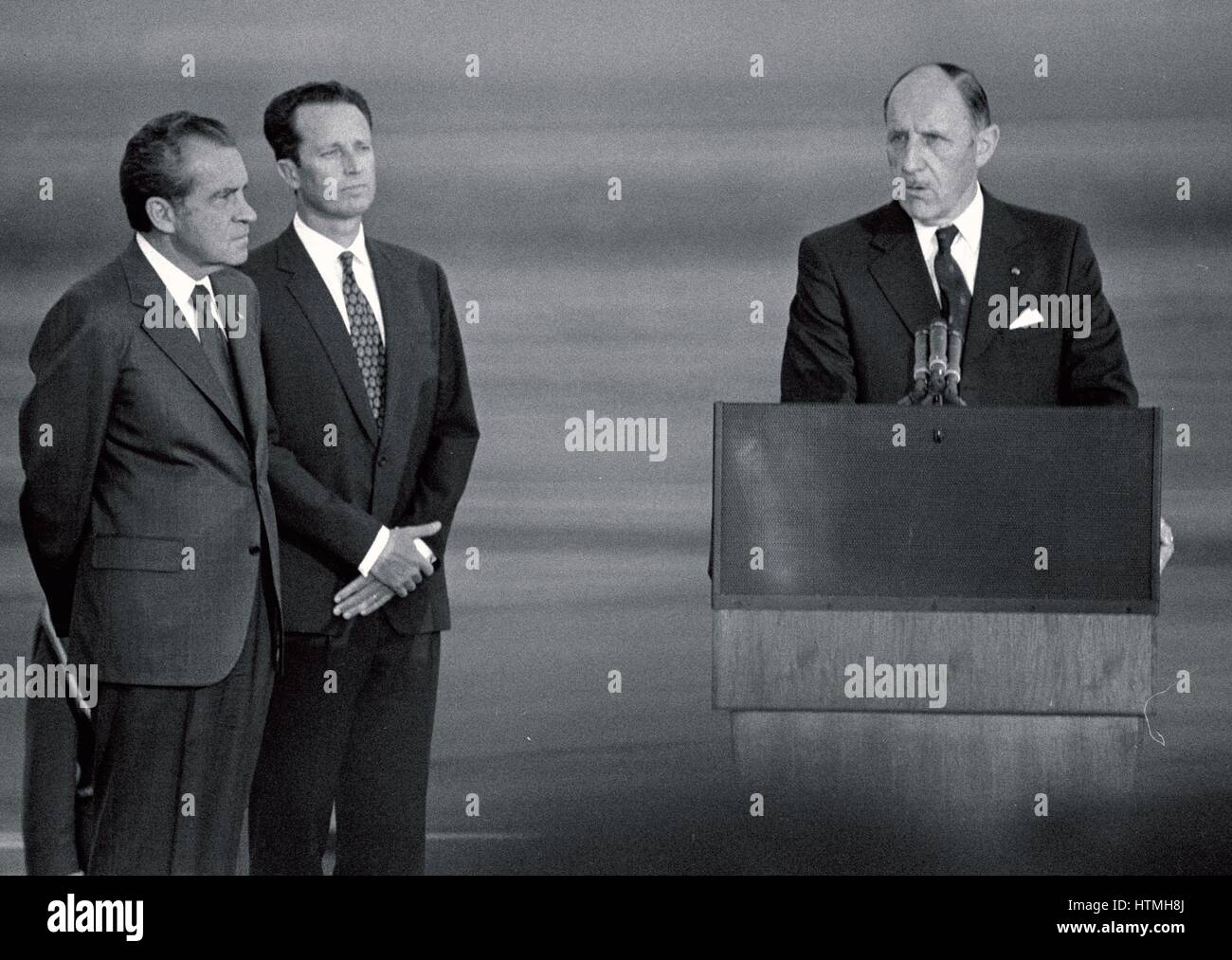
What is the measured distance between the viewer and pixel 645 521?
456 centimetres

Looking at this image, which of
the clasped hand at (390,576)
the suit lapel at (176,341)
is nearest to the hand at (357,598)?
the clasped hand at (390,576)

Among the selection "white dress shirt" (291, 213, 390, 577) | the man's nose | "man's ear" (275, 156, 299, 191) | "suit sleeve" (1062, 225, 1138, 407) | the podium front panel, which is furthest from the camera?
"man's ear" (275, 156, 299, 191)

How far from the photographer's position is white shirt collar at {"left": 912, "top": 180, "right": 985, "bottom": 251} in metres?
4.05

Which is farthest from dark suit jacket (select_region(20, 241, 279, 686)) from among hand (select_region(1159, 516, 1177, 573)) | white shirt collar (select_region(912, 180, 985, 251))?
hand (select_region(1159, 516, 1177, 573))

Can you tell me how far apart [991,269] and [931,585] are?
2.95ft

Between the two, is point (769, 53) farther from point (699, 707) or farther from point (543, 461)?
point (699, 707)

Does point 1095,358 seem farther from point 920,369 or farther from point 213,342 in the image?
point 213,342

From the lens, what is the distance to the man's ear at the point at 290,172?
14.4ft

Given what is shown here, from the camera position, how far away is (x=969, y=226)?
4.09 m

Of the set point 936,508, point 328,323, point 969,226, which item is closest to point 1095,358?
point 969,226

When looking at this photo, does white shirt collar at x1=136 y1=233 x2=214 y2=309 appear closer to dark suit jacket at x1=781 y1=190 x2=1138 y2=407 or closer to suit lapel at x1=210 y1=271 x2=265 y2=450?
suit lapel at x1=210 y1=271 x2=265 y2=450

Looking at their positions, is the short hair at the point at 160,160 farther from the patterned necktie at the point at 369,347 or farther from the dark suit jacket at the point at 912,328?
the dark suit jacket at the point at 912,328

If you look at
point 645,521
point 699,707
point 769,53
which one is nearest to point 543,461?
point 645,521

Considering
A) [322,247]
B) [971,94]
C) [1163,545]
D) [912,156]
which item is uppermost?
[971,94]
